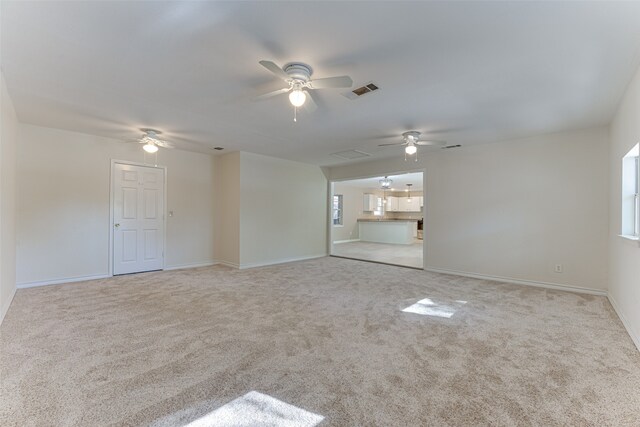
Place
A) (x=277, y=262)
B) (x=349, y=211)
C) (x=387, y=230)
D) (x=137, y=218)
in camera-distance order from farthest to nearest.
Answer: (x=349, y=211)
(x=387, y=230)
(x=277, y=262)
(x=137, y=218)

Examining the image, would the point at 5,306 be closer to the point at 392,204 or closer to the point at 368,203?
the point at 368,203

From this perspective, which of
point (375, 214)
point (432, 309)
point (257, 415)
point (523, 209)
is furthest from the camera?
point (375, 214)

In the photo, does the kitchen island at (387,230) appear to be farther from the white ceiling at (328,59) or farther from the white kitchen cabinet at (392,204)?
the white ceiling at (328,59)

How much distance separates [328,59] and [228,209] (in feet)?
15.2

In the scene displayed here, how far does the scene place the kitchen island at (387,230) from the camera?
1098 cm

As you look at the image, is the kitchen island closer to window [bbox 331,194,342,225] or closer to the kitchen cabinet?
window [bbox 331,194,342,225]

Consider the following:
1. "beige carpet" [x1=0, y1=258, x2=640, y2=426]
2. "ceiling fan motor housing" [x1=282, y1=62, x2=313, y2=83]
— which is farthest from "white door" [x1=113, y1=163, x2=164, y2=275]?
"ceiling fan motor housing" [x1=282, y1=62, x2=313, y2=83]

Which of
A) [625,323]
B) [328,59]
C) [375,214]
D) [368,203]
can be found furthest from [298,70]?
[375,214]

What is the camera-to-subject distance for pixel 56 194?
470cm

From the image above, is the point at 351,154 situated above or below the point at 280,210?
above

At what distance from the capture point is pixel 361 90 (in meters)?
3.04

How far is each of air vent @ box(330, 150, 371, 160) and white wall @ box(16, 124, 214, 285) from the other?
11.7ft

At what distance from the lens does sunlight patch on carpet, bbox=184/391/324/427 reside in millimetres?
1609

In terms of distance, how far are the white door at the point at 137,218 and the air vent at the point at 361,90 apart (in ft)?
14.8
